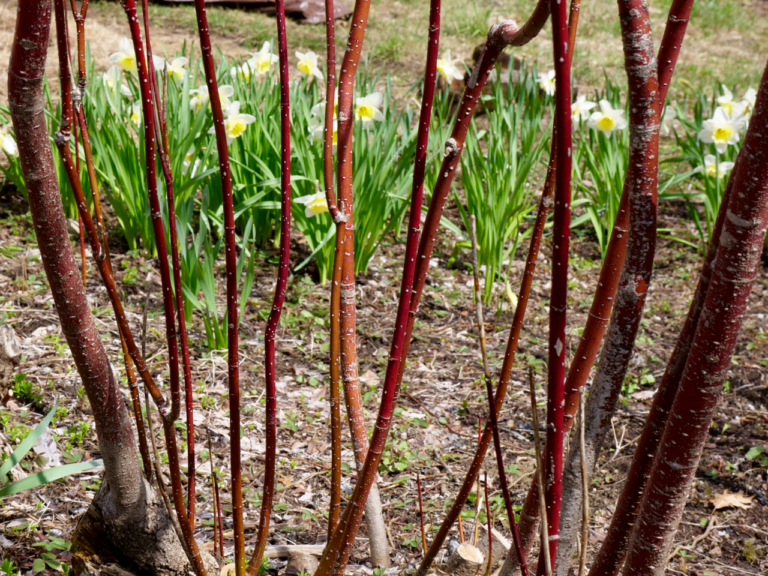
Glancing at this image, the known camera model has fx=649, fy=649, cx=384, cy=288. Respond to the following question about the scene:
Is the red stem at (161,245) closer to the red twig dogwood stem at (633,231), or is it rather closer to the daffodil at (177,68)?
the red twig dogwood stem at (633,231)

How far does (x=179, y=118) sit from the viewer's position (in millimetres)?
2836

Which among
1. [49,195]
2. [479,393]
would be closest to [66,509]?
[49,195]

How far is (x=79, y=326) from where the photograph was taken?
961 mm

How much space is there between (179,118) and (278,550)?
2006mm

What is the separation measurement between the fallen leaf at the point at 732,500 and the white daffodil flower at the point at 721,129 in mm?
1705

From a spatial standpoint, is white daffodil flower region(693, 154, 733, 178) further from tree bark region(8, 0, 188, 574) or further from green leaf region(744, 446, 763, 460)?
tree bark region(8, 0, 188, 574)

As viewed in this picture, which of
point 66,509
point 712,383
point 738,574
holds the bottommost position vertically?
point 738,574

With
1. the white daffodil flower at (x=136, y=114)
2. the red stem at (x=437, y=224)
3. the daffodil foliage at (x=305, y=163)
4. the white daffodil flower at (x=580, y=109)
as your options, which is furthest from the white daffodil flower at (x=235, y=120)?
the red stem at (x=437, y=224)

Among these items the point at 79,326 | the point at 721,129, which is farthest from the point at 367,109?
the point at 79,326

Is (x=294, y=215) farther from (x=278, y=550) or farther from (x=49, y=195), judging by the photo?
(x=49, y=195)

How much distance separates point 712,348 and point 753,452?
1632 mm

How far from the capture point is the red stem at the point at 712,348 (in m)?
0.61

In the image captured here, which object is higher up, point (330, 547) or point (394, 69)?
point (394, 69)

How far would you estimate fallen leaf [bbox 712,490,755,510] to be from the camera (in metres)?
1.82
